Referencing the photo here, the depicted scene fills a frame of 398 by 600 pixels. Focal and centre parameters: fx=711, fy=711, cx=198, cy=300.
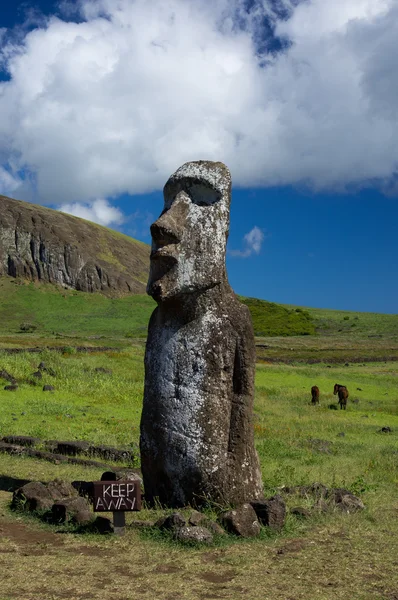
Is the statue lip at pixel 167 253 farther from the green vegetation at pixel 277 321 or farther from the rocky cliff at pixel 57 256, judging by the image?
the rocky cliff at pixel 57 256

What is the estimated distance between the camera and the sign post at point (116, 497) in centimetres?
859

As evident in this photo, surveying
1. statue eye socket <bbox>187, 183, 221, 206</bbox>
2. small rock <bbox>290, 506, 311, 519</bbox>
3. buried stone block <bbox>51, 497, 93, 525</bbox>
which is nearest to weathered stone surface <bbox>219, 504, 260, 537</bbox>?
small rock <bbox>290, 506, 311, 519</bbox>

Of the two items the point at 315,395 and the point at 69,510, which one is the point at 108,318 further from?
the point at 69,510

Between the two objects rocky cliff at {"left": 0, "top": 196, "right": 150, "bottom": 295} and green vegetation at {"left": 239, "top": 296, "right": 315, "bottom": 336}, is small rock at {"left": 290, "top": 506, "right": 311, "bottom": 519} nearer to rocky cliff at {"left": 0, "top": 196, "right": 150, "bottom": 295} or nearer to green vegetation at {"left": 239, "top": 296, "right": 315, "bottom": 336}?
green vegetation at {"left": 239, "top": 296, "right": 315, "bottom": 336}

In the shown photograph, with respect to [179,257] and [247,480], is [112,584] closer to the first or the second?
[247,480]

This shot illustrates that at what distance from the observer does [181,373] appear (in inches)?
394

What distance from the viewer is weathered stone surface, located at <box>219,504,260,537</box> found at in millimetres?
8648

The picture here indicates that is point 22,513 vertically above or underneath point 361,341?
underneath

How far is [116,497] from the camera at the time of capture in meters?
8.61

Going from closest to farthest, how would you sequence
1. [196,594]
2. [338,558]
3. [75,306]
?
[196,594] → [338,558] → [75,306]

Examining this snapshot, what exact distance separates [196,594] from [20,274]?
367 feet

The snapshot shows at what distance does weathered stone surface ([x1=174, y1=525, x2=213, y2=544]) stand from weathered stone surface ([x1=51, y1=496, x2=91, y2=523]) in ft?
4.77

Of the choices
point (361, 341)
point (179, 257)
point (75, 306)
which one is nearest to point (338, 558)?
point (179, 257)

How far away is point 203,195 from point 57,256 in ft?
354
